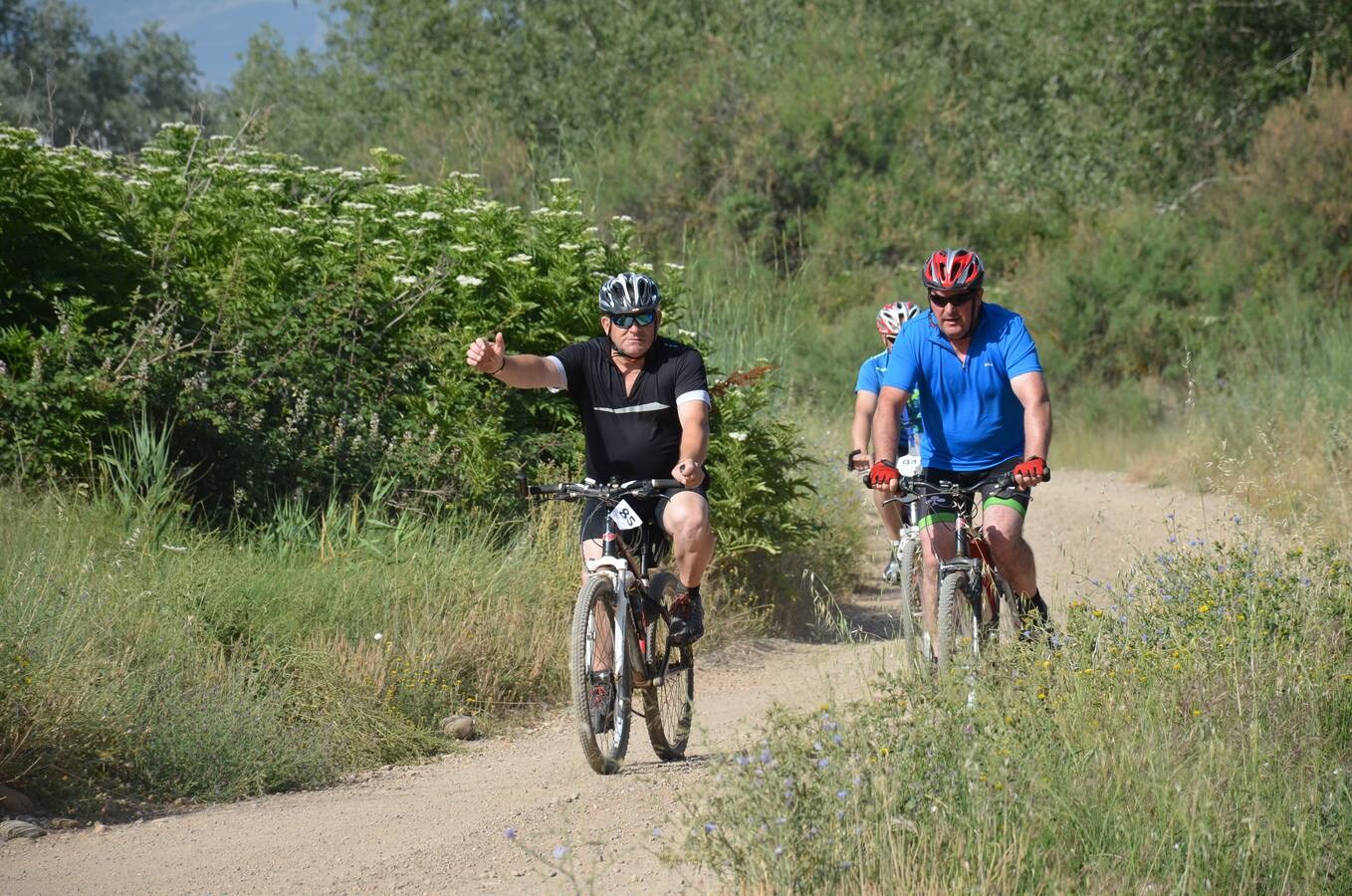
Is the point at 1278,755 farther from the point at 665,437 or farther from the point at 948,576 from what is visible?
the point at 665,437

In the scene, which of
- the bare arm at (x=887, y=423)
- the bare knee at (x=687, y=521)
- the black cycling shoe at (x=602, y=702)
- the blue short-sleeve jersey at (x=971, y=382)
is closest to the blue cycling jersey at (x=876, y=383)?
the blue short-sleeve jersey at (x=971, y=382)

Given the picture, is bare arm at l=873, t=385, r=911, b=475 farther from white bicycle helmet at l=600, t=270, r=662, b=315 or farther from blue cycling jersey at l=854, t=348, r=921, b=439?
blue cycling jersey at l=854, t=348, r=921, b=439

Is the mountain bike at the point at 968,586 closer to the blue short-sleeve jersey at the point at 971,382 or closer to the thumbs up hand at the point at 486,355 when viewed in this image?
the blue short-sleeve jersey at the point at 971,382

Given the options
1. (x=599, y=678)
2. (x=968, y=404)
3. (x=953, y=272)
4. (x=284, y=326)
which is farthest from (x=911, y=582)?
(x=284, y=326)

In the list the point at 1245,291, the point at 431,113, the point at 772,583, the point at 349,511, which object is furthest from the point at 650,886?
the point at 431,113

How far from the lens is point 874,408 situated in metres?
8.20

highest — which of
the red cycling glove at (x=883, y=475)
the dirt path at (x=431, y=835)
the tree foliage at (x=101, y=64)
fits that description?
the tree foliage at (x=101, y=64)

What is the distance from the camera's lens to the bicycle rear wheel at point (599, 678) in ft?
20.1

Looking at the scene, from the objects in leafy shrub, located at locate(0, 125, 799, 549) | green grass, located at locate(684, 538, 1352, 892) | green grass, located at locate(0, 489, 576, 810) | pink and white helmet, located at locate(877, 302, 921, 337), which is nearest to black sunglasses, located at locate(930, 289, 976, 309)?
green grass, located at locate(684, 538, 1352, 892)

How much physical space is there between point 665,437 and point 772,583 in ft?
12.4

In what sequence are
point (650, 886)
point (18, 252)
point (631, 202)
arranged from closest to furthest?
point (650, 886) < point (18, 252) < point (631, 202)

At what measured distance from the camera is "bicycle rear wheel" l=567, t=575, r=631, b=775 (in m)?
6.13

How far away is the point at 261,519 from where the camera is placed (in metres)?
8.69

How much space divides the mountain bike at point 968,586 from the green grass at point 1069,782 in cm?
33
